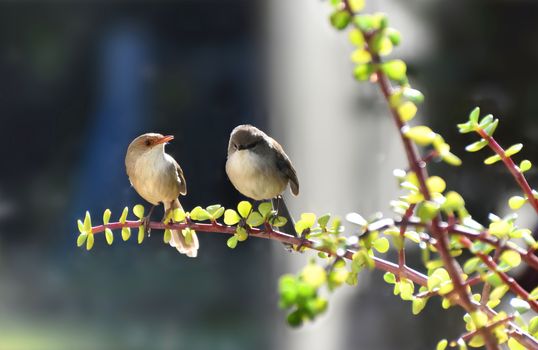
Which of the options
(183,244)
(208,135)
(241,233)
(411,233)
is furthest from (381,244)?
(208,135)

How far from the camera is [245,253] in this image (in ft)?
7.52

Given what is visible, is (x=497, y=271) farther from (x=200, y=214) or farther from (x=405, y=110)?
(x=200, y=214)

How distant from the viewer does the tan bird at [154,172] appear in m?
1.29

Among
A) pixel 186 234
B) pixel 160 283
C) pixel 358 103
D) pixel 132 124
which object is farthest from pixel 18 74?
pixel 186 234

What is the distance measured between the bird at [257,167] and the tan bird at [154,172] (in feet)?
0.34

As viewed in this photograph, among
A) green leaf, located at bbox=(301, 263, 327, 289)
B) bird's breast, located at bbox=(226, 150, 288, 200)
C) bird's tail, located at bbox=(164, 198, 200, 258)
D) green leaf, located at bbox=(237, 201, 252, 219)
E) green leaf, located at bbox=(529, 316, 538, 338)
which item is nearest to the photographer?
green leaf, located at bbox=(301, 263, 327, 289)

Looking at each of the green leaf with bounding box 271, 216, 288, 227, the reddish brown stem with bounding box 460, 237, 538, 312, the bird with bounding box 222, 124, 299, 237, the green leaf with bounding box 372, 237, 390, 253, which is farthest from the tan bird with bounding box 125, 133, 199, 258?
the reddish brown stem with bounding box 460, 237, 538, 312

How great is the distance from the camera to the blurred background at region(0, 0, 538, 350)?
212cm

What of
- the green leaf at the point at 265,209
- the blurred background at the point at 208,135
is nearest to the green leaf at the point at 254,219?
the green leaf at the point at 265,209

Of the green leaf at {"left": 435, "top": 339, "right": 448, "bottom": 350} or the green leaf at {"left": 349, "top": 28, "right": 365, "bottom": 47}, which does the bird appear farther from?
the green leaf at {"left": 349, "top": 28, "right": 365, "bottom": 47}

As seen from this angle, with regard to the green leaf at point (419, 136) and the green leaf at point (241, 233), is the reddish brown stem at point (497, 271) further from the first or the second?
the green leaf at point (241, 233)

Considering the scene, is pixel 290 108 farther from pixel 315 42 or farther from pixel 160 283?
pixel 160 283

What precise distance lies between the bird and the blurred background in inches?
32.2

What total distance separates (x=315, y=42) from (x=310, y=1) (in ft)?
0.36
